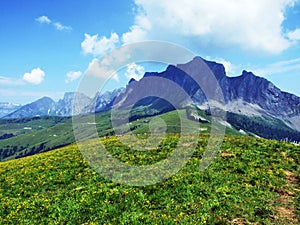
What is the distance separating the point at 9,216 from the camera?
19.7m

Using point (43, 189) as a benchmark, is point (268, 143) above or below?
above

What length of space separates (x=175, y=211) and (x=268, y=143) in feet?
69.8

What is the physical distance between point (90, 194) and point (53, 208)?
284cm

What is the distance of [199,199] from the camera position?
20344 mm

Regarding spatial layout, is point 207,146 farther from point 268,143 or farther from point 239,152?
point 268,143

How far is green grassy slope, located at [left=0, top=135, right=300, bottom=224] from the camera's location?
18.2m

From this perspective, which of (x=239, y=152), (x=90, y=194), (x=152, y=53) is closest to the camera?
(x=90, y=194)

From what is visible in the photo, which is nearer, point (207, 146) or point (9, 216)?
point (9, 216)

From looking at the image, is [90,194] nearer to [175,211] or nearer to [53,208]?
[53,208]

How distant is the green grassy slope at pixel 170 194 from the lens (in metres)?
18.2

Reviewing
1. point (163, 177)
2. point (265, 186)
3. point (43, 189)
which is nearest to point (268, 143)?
point (265, 186)

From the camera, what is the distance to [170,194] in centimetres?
2120

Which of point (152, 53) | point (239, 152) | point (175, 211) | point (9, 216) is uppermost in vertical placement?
point (152, 53)

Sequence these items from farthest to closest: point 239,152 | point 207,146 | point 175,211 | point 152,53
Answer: point 207,146
point 239,152
point 152,53
point 175,211
